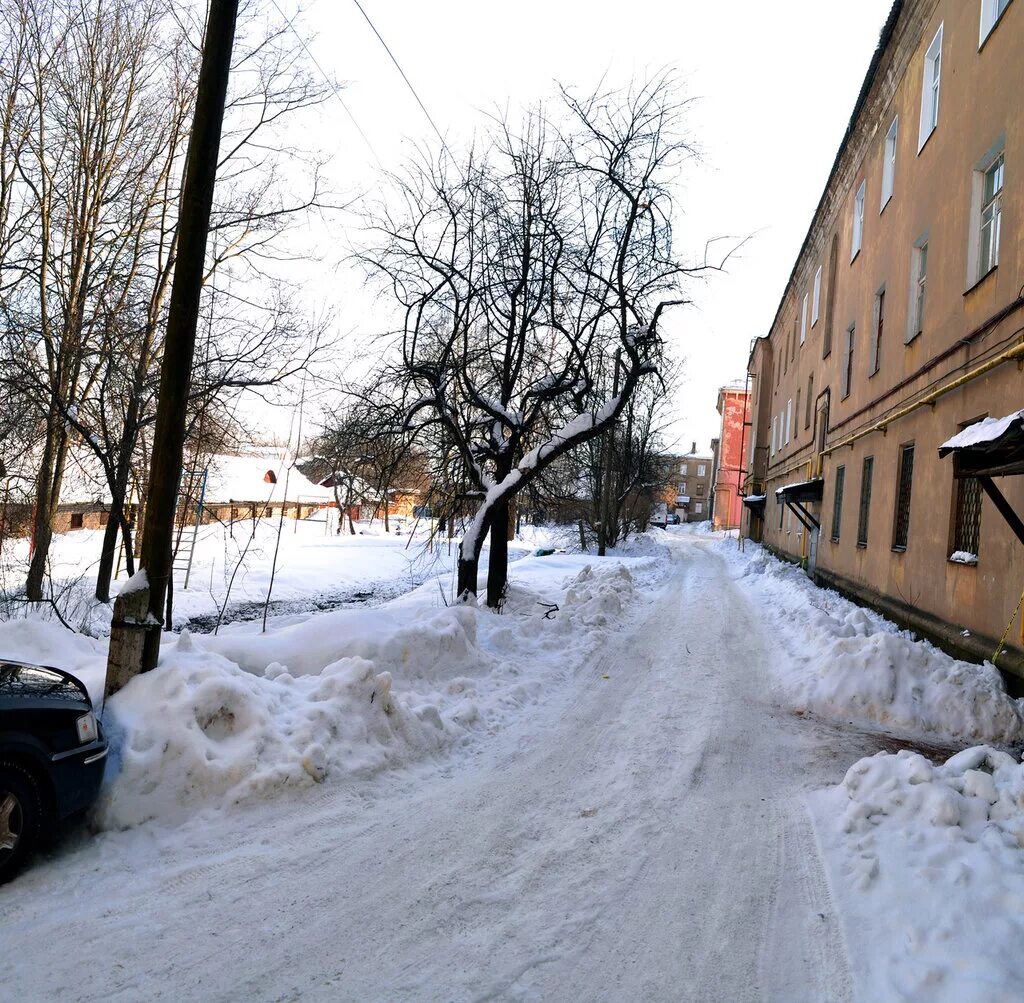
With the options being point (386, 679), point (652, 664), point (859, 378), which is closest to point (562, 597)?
point (652, 664)

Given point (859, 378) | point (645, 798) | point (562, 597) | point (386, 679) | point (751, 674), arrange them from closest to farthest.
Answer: point (645, 798), point (386, 679), point (751, 674), point (562, 597), point (859, 378)

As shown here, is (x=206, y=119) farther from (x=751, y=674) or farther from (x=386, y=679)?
(x=751, y=674)

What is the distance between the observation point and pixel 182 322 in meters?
5.43

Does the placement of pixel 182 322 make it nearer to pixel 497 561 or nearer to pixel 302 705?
pixel 302 705

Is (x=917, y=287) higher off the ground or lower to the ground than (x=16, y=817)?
higher

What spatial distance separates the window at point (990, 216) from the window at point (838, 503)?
798 centimetres

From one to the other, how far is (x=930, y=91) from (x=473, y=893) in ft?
43.7

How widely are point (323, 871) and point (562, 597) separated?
35.5ft

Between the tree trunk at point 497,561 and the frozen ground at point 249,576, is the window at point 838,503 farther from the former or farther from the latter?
the frozen ground at point 249,576

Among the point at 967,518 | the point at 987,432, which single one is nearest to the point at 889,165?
the point at 967,518

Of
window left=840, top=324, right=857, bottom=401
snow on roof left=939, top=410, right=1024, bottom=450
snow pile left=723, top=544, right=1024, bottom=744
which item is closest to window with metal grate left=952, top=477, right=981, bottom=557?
snow pile left=723, top=544, right=1024, bottom=744

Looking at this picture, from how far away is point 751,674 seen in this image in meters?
8.83

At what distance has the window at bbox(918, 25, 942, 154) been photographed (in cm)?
1130

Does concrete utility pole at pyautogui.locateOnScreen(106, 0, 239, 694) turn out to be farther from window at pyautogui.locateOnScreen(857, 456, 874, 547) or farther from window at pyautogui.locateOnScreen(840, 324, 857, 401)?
window at pyautogui.locateOnScreen(840, 324, 857, 401)
